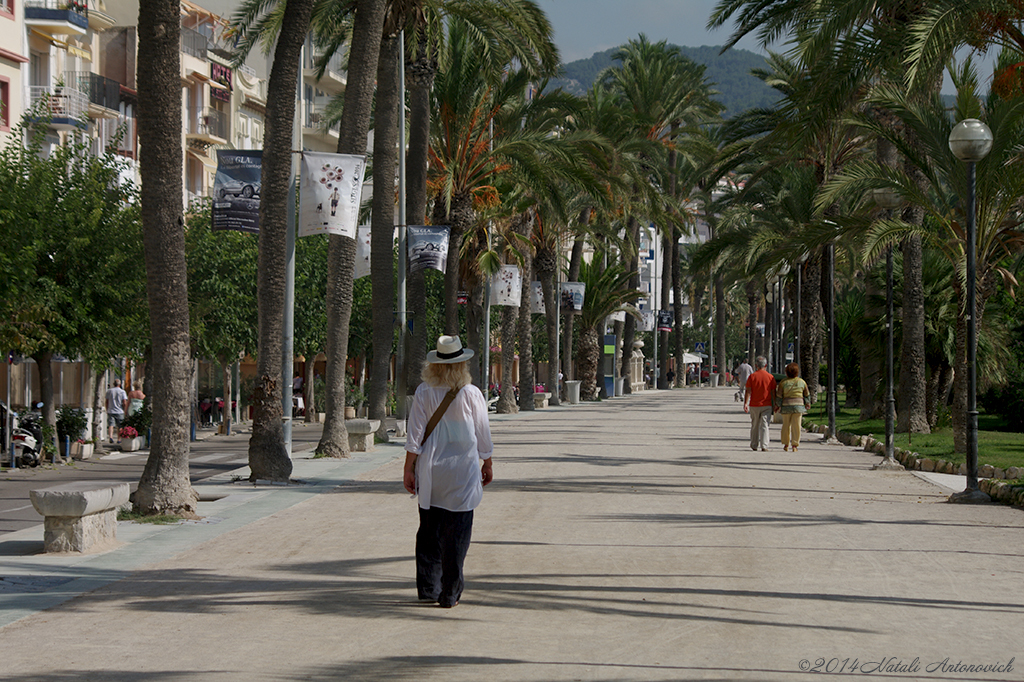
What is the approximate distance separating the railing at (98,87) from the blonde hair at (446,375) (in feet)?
129

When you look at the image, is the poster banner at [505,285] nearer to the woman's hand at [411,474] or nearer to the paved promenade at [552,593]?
the paved promenade at [552,593]

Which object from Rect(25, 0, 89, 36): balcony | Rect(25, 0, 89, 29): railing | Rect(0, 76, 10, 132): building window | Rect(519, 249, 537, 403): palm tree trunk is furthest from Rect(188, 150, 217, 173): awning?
Rect(0, 76, 10, 132): building window

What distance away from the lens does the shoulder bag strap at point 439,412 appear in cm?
804

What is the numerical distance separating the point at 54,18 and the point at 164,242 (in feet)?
96.9

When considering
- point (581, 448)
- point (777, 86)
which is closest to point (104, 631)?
point (581, 448)

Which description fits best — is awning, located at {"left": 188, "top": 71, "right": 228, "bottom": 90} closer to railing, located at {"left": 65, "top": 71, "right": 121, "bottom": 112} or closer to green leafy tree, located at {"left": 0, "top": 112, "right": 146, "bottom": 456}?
railing, located at {"left": 65, "top": 71, "right": 121, "bottom": 112}

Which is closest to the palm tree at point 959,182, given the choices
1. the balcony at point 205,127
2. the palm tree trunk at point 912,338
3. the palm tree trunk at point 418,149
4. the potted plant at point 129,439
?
the palm tree trunk at point 912,338

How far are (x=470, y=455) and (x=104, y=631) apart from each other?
8.13 feet

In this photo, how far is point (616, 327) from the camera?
69.9 m

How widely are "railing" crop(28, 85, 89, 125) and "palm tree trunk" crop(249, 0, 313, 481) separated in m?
22.9

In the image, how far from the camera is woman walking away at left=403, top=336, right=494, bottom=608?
7.97 m

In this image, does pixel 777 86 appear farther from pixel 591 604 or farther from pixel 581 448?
pixel 591 604

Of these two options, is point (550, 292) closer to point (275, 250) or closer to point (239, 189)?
point (239, 189)

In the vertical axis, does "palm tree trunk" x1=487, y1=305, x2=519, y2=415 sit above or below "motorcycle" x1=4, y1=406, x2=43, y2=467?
above
